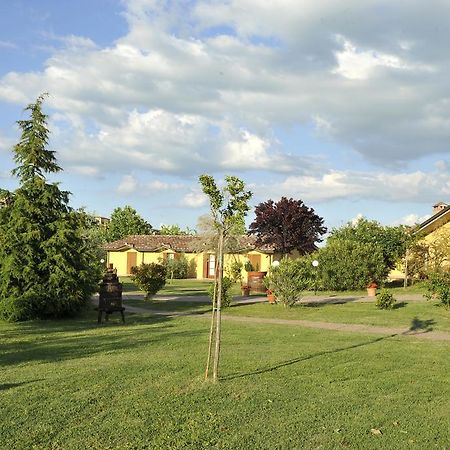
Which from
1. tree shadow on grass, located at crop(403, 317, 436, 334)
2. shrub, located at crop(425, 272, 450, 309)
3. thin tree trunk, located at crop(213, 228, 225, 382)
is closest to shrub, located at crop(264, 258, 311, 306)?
shrub, located at crop(425, 272, 450, 309)

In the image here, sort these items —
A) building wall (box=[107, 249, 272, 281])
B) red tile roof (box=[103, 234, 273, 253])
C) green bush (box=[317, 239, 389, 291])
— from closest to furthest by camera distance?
green bush (box=[317, 239, 389, 291]) → building wall (box=[107, 249, 272, 281]) → red tile roof (box=[103, 234, 273, 253])

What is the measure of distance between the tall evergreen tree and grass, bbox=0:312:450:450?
15.1ft

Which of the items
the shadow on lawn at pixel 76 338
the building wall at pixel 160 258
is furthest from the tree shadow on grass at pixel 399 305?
the building wall at pixel 160 258

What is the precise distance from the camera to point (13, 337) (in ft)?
39.7

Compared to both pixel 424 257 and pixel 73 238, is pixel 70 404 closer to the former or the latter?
pixel 73 238

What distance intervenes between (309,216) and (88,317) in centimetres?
2750

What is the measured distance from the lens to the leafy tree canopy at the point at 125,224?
231 feet

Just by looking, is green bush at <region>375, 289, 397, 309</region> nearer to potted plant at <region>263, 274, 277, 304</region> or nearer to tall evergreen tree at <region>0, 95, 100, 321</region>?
potted plant at <region>263, 274, 277, 304</region>

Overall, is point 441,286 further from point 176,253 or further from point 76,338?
point 176,253

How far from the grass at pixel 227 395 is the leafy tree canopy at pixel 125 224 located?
59.8m

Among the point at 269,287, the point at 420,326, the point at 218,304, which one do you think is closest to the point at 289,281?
the point at 269,287

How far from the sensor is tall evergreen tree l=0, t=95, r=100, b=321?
51.5ft

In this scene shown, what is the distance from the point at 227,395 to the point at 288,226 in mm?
35120

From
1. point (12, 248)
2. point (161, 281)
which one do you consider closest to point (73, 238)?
point (12, 248)
